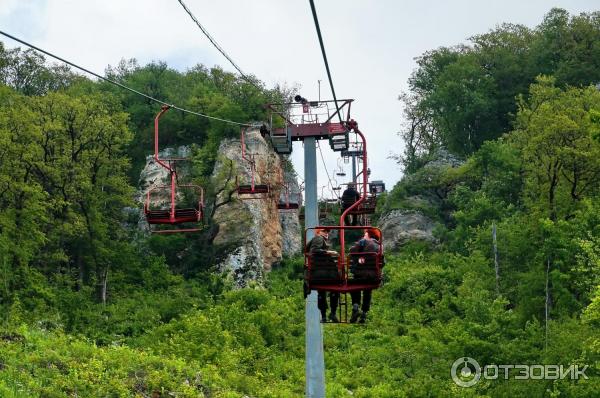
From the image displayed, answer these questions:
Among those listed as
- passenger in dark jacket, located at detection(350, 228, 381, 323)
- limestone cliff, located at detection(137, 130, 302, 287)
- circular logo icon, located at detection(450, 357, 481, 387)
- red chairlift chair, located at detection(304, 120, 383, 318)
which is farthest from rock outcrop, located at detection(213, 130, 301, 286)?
red chairlift chair, located at detection(304, 120, 383, 318)

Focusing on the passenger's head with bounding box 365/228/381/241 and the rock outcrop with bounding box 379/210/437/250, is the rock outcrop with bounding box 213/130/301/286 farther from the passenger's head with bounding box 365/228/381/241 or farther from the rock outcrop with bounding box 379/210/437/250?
the passenger's head with bounding box 365/228/381/241

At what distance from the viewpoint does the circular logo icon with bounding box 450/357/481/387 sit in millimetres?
24969

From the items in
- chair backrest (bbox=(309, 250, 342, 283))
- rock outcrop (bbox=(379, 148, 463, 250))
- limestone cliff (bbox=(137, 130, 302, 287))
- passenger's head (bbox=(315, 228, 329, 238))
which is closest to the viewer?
chair backrest (bbox=(309, 250, 342, 283))

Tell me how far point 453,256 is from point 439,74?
25.8 meters

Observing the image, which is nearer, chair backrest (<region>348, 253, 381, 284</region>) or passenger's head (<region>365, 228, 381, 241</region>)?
chair backrest (<region>348, 253, 381, 284</region>)

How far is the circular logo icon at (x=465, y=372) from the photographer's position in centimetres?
2497

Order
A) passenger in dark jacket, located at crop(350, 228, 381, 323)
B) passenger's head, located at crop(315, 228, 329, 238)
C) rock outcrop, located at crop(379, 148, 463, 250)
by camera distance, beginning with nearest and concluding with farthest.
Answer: passenger in dark jacket, located at crop(350, 228, 381, 323) → passenger's head, located at crop(315, 228, 329, 238) → rock outcrop, located at crop(379, 148, 463, 250)

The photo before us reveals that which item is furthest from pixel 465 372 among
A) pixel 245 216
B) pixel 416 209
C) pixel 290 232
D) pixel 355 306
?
pixel 290 232

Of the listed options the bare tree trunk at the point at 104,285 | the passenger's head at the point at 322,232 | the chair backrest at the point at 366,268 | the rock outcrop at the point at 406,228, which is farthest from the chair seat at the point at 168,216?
the rock outcrop at the point at 406,228

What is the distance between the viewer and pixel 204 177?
144 ft

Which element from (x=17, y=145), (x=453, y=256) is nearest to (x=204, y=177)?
(x=17, y=145)

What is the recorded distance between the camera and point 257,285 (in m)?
39.4

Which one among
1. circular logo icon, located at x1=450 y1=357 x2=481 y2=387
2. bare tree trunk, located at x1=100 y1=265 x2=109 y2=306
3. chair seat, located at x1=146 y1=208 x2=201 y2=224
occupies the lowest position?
circular logo icon, located at x1=450 y1=357 x2=481 y2=387

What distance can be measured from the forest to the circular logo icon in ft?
0.94
